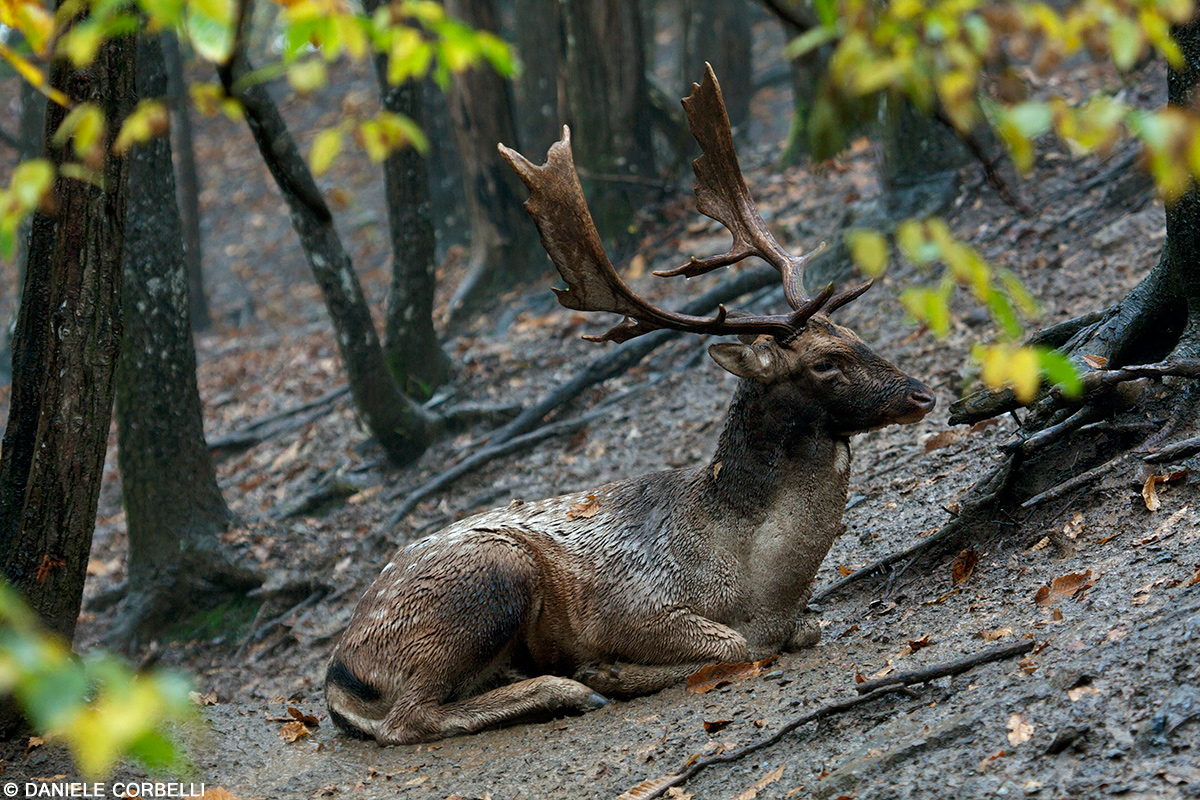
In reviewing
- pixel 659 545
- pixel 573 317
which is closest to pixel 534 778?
pixel 659 545

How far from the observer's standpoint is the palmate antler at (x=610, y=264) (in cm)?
546

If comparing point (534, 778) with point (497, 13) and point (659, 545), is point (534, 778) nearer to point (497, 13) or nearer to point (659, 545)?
point (659, 545)

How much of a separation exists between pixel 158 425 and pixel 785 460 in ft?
19.0

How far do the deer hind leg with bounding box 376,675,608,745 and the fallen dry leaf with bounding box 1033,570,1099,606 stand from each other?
230 cm

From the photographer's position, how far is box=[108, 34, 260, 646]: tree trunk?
8.96 m

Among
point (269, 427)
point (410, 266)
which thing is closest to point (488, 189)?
point (410, 266)

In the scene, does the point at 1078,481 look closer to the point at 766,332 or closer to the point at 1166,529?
the point at 1166,529

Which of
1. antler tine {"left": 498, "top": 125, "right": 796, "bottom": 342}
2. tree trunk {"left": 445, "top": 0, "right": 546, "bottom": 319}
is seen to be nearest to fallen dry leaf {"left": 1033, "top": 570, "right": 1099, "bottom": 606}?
antler tine {"left": 498, "top": 125, "right": 796, "bottom": 342}

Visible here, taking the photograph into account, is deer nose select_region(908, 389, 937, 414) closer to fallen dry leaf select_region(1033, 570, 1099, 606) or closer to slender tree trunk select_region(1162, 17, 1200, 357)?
fallen dry leaf select_region(1033, 570, 1099, 606)

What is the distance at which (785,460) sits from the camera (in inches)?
227

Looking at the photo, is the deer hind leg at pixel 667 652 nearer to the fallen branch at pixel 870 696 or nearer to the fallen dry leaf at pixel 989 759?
the fallen branch at pixel 870 696

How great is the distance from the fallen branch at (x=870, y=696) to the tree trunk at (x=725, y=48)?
14787mm

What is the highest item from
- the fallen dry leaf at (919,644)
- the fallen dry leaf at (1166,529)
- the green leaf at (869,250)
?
the green leaf at (869,250)

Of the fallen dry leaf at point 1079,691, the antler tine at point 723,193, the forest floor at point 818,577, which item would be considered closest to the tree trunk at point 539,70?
the forest floor at point 818,577
